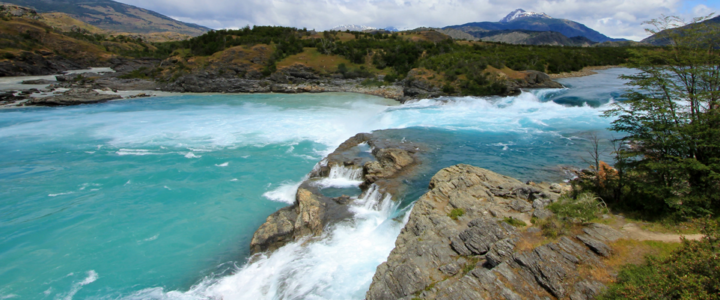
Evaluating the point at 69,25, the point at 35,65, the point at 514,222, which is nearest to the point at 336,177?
the point at 514,222

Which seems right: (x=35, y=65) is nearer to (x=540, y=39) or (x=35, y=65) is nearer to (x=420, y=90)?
(x=420, y=90)

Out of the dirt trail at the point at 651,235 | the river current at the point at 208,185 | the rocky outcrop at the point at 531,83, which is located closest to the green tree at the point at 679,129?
the dirt trail at the point at 651,235

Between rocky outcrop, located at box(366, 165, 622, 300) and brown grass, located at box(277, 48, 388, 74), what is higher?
brown grass, located at box(277, 48, 388, 74)

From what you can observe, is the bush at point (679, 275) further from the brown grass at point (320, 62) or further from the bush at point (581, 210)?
the brown grass at point (320, 62)

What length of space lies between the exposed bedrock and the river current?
0.57 m

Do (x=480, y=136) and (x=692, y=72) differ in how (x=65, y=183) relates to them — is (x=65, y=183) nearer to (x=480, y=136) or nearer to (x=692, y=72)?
(x=480, y=136)

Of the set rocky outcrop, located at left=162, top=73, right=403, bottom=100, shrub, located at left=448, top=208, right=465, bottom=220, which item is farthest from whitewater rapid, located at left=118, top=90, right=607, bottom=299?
rocky outcrop, located at left=162, top=73, right=403, bottom=100

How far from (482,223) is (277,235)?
635 centimetres

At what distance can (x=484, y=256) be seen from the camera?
23.8 ft

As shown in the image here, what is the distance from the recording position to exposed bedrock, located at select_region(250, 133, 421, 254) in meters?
10.8

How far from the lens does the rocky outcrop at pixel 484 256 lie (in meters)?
6.10

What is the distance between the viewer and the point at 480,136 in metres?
20.8

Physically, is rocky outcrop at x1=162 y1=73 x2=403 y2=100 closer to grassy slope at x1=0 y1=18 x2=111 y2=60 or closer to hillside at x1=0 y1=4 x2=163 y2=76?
hillside at x1=0 y1=4 x2=163 y2=76

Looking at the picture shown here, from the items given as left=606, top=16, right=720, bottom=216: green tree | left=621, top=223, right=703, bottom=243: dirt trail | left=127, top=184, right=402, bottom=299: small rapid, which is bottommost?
left=127, top=184, right=402, bottom=299: small rapid
